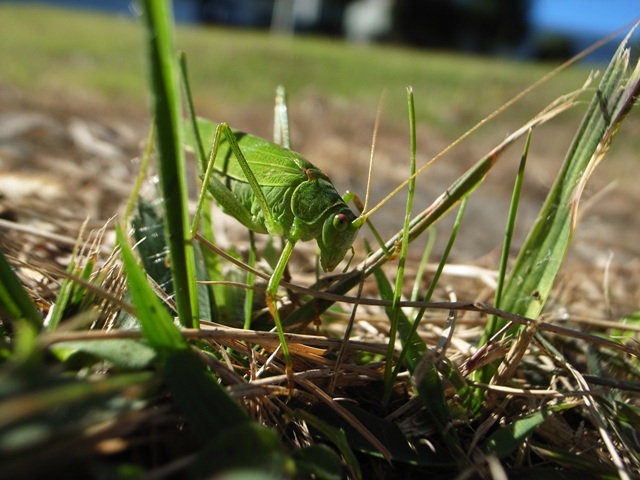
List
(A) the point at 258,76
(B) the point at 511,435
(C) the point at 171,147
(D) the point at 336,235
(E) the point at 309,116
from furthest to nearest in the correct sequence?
(A) the point at 258,76
(E) the point at 309,116
(D) the point at 336,235
(B) the point at 511,435
(C) the point at 171,147

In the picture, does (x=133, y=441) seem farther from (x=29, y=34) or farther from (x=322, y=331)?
(x=29, y=34)

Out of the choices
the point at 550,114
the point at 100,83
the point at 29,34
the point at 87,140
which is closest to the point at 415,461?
the point at 550,114

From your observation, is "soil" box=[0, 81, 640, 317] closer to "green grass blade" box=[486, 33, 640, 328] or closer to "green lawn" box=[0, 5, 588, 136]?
"green grass blade" box=[486, 33, 640, 328]

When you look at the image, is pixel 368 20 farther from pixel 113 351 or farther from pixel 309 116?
A: pixel 113 351

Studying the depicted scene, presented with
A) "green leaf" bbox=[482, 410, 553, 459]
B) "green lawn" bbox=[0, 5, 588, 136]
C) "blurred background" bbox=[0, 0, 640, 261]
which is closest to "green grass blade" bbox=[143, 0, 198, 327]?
"blurred background" bbox=[0, 0, 640, 261]

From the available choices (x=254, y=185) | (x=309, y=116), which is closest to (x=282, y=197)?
(x=254, y=185)
